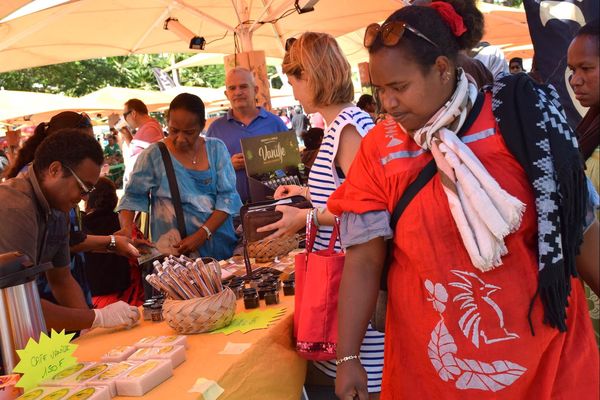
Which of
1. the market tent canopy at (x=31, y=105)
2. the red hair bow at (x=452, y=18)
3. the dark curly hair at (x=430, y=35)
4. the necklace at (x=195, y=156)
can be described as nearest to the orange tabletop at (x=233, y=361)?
the dark curly hair at (x=430, y=35)

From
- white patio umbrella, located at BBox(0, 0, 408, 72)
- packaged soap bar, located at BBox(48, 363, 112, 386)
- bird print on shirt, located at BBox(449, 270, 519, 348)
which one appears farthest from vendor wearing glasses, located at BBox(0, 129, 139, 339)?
white patio umbrella, located at BBox(0, 0, 408, 72)

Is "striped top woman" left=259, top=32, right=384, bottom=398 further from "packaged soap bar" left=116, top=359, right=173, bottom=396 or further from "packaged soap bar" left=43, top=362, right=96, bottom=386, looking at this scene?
"packaged soap bar" left=43, top=362, right=96, bottom=386

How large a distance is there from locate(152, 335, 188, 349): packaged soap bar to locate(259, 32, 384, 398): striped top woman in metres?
0.49

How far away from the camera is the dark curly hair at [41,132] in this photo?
3.23 m

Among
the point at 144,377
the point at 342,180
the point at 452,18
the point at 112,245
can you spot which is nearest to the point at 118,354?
the point at 144,377

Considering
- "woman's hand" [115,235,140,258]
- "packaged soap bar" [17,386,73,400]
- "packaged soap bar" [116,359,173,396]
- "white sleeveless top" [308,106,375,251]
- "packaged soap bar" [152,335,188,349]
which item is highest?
"white sleeveless top" [308,106,375,251]

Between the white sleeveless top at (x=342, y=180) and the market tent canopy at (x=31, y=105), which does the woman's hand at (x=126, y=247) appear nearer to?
the white sleeveless top at (x=342, y=180)

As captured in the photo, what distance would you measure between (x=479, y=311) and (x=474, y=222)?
237mm

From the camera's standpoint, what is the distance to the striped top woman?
7.77 feet

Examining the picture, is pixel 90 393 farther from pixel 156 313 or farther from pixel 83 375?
pixel 156 313

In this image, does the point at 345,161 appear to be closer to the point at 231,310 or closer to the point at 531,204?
the point at 231,310

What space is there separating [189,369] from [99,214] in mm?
3005

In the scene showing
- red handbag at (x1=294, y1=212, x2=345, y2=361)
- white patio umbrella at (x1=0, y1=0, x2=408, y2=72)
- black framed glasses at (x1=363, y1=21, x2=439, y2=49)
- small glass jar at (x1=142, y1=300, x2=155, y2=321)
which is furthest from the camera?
white patio umbrella at (x1=0, y1=0, x2=408, y2=72)

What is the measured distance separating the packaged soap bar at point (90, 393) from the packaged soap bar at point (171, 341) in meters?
0.38
